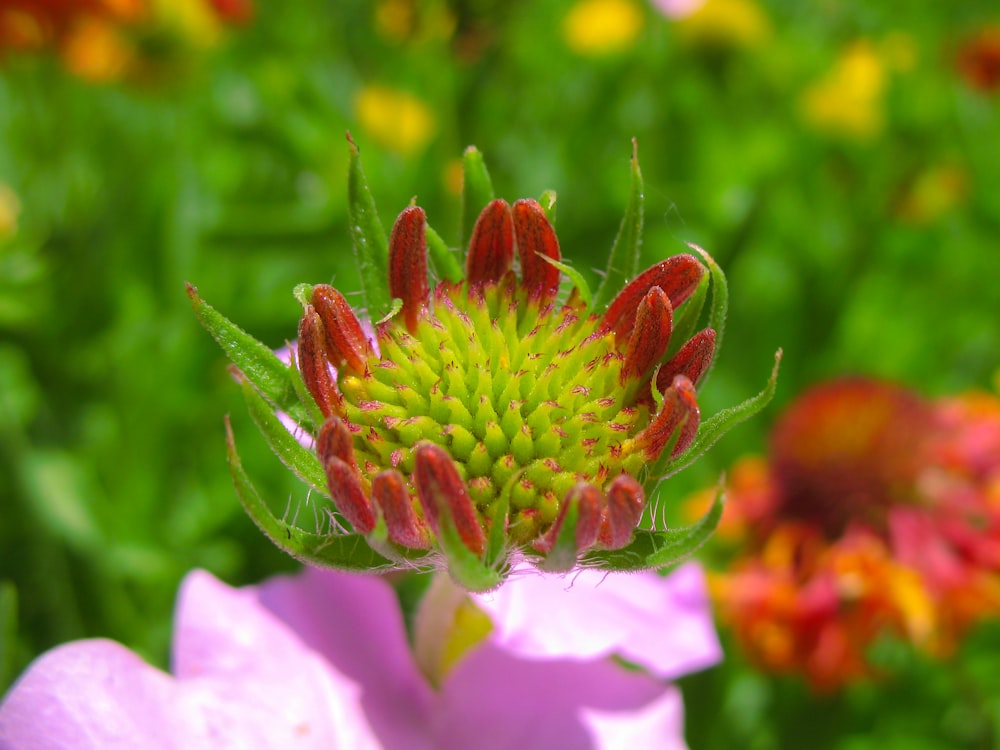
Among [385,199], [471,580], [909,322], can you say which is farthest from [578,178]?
[471,580]

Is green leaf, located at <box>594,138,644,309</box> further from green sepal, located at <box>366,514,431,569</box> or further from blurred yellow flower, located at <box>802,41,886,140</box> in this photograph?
blurred yellow flower, located at <box>802,41,886,140</box>

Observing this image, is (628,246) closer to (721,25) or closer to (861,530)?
(861,530)

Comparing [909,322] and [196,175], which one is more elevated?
[196,175]

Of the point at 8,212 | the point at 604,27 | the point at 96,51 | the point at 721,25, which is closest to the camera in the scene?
the point at 8,212

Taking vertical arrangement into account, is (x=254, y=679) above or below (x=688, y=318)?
below

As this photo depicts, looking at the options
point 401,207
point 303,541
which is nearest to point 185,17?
point 401,207

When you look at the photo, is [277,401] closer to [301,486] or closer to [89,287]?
[301,486]

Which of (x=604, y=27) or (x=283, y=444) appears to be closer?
(x=283, y=444)
